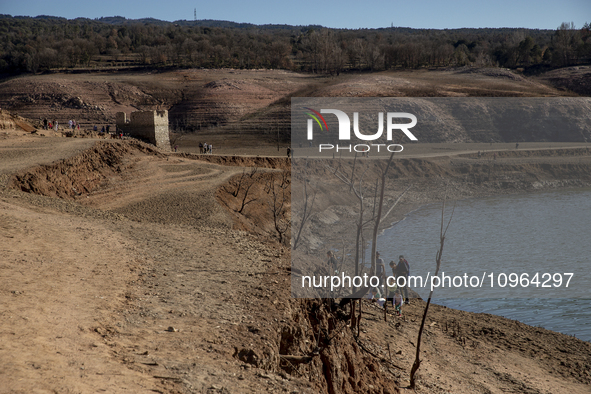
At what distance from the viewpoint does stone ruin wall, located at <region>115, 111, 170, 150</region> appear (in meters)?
32.2

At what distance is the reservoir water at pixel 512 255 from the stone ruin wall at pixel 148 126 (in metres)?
15.9

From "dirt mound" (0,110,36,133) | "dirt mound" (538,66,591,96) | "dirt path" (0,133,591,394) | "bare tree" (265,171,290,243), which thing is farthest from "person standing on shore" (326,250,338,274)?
"dirt mound" (538,66,591,96)

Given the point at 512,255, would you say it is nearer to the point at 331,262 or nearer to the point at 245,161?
the point at 331,262

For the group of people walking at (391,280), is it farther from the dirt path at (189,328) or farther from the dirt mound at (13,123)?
the dirt mound at (13,123)

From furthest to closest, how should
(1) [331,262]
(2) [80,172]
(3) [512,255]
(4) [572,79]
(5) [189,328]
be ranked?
(4) [572,79] < (3) [512,255] < (2) [80,172] < (1) [331,262] < (5) [189,328]

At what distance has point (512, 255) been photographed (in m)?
23.5

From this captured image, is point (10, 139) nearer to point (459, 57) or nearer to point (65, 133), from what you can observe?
point (65, 133)

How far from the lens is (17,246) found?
995 centimetres

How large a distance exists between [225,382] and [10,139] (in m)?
23.7

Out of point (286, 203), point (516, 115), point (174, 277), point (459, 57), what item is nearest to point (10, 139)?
point (286, 203)

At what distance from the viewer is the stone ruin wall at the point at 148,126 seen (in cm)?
3219

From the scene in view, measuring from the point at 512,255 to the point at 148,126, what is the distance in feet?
73.7

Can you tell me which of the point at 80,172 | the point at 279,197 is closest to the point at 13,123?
the point at 80,172

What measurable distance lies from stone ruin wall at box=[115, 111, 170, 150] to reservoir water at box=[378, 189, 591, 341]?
1588 cm
